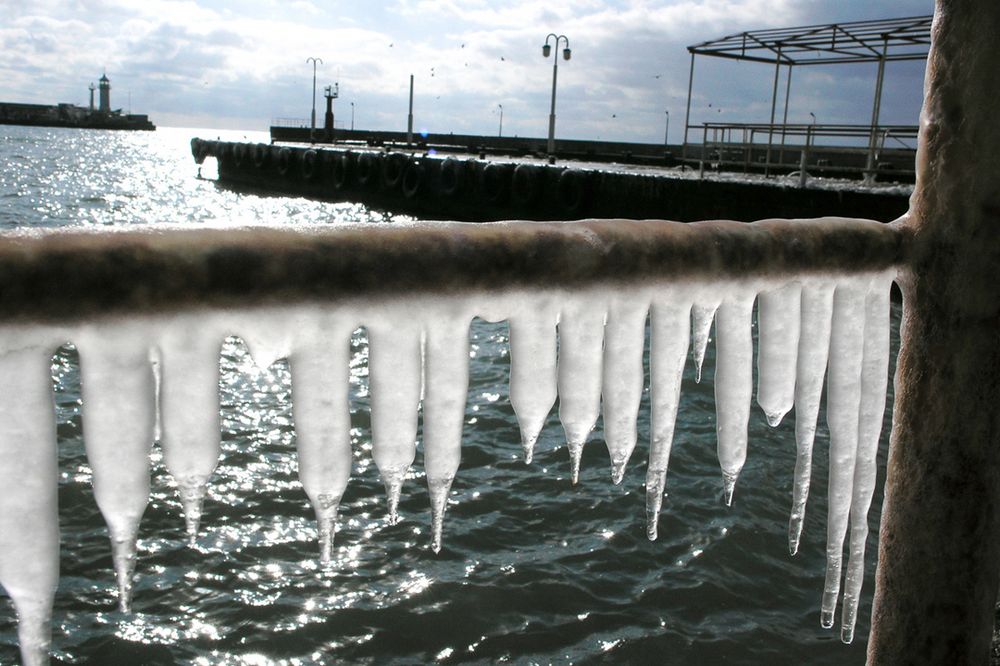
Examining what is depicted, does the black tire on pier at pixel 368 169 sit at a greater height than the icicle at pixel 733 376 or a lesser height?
greater

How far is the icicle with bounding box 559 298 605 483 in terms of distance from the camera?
60.0 inches

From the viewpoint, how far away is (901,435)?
2088 mm

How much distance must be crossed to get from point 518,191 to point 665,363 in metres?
24.9

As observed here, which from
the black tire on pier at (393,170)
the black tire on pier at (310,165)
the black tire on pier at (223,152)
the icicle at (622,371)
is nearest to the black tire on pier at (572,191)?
the black tire on pier at (393,170)

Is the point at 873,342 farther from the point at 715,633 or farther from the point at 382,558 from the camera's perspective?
the point at 382,558

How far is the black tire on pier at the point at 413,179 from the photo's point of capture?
31688mm

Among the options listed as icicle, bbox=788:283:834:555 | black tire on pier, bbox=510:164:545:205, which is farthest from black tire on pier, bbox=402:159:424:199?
icicle, bbox=788:283:834:555

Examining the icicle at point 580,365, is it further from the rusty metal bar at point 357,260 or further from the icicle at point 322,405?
the icicle at point 322,405

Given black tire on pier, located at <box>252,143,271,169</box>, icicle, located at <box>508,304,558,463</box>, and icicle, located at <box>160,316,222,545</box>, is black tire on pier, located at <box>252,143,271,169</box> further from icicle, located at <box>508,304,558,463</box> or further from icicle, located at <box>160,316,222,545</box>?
icicle, located at <box>160,316,222,545</box>

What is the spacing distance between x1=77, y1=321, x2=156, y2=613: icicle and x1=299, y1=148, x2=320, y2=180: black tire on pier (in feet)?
131

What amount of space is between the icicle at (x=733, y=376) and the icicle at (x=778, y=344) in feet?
0.13

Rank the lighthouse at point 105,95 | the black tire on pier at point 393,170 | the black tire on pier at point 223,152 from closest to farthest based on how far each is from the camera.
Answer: the black tire on pier at point 393,170
the black tire on pier at point 223,152
the lighthouse at point 105,95

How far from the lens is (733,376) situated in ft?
5.92

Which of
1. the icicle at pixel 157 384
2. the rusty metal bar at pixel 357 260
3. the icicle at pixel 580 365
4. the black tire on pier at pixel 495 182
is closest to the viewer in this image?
the rusty metal bar at pixel 357 260
